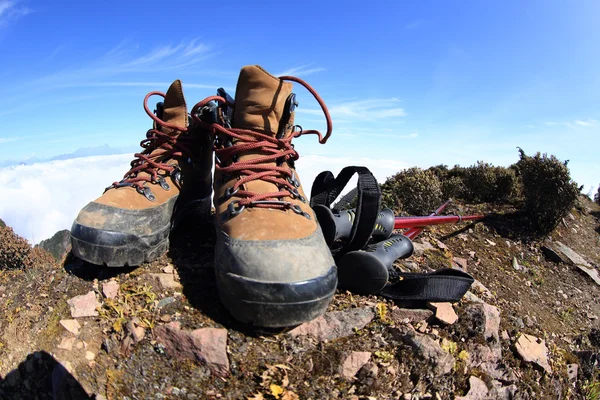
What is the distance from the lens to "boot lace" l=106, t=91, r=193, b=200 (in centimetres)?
244

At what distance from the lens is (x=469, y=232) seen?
4.80m

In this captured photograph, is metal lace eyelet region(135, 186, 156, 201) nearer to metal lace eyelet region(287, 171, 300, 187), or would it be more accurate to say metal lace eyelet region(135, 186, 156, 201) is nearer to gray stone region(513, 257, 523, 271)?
metal lace eyelet region(287, 171, 300, 187)

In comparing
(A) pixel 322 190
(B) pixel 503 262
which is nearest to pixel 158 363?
(A) pixel 322 190

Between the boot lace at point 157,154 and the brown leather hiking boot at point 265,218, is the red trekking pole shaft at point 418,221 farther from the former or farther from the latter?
the boot lace at point 157,154

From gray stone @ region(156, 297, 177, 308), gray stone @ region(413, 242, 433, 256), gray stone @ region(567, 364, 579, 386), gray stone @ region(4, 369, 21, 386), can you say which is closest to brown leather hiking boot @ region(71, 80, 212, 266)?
gray stone @ region(156, 297, 177, 308)

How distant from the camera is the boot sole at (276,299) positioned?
1.67 metres

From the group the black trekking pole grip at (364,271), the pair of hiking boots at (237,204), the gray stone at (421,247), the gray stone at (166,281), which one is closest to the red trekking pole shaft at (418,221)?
the gray stone at (421,247)

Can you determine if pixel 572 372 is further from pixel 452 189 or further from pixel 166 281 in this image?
pixel 452 189

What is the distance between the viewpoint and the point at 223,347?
180 cm

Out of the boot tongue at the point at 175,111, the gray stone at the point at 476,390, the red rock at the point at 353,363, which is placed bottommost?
the gray stone at the point at 476,390

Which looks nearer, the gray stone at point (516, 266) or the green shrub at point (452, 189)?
the gray stone at point (516, 266)

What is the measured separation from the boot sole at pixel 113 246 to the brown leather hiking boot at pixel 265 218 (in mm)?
455

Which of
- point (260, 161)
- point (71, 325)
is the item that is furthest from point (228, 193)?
point (71, 325)

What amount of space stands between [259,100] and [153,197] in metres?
0.86
